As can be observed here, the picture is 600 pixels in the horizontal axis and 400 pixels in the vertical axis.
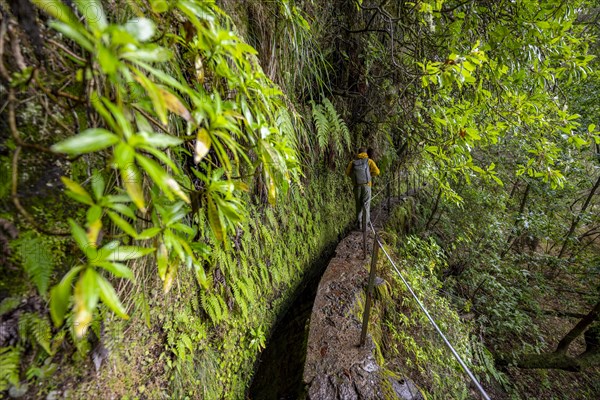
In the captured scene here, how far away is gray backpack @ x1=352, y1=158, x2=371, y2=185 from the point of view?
5.57m

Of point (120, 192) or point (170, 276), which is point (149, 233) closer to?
point (170, 276)

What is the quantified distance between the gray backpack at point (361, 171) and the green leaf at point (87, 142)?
5080 mm

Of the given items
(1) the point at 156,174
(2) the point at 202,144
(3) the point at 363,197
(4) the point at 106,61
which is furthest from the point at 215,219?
(3) the point at 363,197

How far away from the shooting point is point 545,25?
119 inches

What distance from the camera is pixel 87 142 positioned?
2.70ft

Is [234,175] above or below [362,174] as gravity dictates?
above

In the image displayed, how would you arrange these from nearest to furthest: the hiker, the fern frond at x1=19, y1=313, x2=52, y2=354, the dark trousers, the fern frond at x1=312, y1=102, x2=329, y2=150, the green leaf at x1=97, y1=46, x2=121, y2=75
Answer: the green leaf at x1=97, y1=46, x2=121, y2=75 → the fern frond at x1=19, y1=313, x2=52, y2=354 → the fern frond at x1=312, y1=102, x2=329, y2=150 → the hiker → the dark trousers

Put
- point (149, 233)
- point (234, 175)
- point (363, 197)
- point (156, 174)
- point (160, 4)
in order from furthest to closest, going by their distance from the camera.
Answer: point (363, 197), point (234, 175), point (149, 233), point (160, 4), point (156, 174)

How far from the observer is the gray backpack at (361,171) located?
557cm

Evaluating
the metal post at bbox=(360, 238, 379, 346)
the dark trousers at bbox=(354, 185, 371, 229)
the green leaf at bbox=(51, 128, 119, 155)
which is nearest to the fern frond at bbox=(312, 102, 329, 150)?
the dark trousers at bbox=(354, 185, 371, 229)

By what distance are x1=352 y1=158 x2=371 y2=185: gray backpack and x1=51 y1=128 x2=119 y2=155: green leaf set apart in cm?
508

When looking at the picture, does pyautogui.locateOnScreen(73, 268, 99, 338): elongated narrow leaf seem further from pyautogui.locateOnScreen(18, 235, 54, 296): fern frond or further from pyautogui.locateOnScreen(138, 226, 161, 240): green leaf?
pyautogui.locateOnScreen(18, 235, 54, 296): fern frond

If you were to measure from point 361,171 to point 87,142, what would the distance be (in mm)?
5175

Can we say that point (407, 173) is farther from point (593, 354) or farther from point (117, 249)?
point (117, 249)
